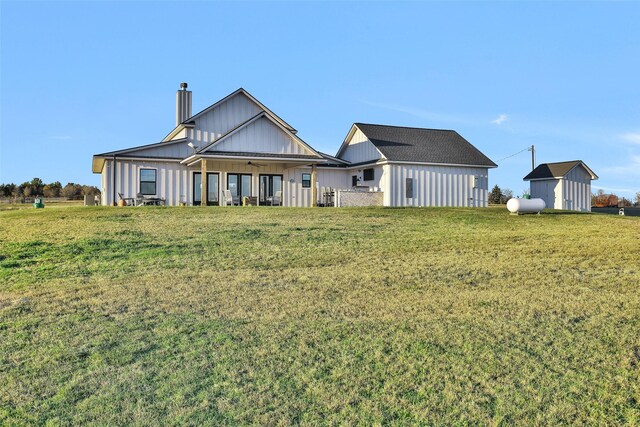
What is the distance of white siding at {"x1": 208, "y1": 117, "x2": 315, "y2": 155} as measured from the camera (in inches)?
985

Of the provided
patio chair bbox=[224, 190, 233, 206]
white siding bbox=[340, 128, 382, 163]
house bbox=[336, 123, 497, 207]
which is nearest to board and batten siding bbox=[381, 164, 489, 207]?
house bbox=[336, 123, 497, 207]

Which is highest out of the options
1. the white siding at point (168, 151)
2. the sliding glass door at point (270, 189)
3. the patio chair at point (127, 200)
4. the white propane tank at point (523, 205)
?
the white siding at point (168, 151)

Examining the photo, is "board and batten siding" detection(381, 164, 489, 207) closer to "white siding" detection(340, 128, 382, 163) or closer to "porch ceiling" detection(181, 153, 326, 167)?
"white siding" detection(340, 128, 382, 163)

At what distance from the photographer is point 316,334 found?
6.10m

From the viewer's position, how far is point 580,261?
11.2 meters

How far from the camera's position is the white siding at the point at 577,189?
112 ft

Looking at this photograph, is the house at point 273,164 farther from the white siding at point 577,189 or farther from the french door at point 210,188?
the white siding at point 577,189

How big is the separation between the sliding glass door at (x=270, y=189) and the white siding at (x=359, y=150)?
20.4ft

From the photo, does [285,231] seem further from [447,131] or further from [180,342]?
[447,131]

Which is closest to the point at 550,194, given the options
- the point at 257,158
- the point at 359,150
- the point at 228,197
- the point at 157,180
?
the point at 359,150

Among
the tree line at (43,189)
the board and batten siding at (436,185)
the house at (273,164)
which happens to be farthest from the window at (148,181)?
the tree line at (43,189)

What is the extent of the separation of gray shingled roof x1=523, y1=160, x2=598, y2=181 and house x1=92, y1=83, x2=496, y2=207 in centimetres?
574

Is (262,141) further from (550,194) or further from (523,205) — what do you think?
(550,194)

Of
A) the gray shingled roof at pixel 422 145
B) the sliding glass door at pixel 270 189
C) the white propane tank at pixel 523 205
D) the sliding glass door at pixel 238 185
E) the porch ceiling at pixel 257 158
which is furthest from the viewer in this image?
the gray shingled roof at pixel 422 145
